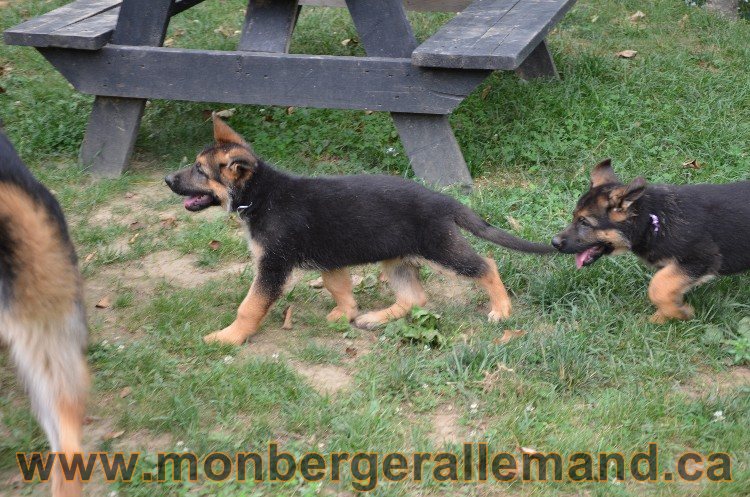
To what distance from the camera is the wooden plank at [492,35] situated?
19.4 ft

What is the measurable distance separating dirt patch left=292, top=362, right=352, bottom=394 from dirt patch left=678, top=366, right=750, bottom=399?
1.78 metres

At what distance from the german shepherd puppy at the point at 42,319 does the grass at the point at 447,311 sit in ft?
1.78

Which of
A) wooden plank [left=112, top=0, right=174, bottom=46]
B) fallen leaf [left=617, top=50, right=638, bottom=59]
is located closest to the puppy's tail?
wooden plank [left=112, top=0, right=174, bottom=46]

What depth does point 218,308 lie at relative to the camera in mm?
5281

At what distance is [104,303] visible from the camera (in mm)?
5230

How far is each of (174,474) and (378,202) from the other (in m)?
2.00

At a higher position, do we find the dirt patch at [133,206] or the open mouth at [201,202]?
the open mouth at [201,202]

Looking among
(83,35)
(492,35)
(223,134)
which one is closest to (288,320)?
(223,134)

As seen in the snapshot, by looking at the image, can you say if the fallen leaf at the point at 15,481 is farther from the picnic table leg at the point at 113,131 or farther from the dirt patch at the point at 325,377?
the picnic table leg at the point at 113,131

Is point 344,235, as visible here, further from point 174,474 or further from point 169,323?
point 174,474

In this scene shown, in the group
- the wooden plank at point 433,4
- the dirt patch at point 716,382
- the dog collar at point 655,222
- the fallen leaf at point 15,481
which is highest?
the wooden plank at point 433,4

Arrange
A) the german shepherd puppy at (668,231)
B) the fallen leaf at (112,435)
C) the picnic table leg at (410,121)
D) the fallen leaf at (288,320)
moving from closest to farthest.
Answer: the fallen leaf at (112,435) < the german shepherd puppy at (668,231) < the fallen leaf at (288,320) < the picnic table leg at (410,121)

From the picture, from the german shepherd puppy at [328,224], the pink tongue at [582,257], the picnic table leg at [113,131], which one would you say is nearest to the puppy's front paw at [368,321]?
the german shepherd puppy at [328,224]

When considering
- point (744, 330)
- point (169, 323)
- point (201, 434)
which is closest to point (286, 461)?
point (201, 434)
